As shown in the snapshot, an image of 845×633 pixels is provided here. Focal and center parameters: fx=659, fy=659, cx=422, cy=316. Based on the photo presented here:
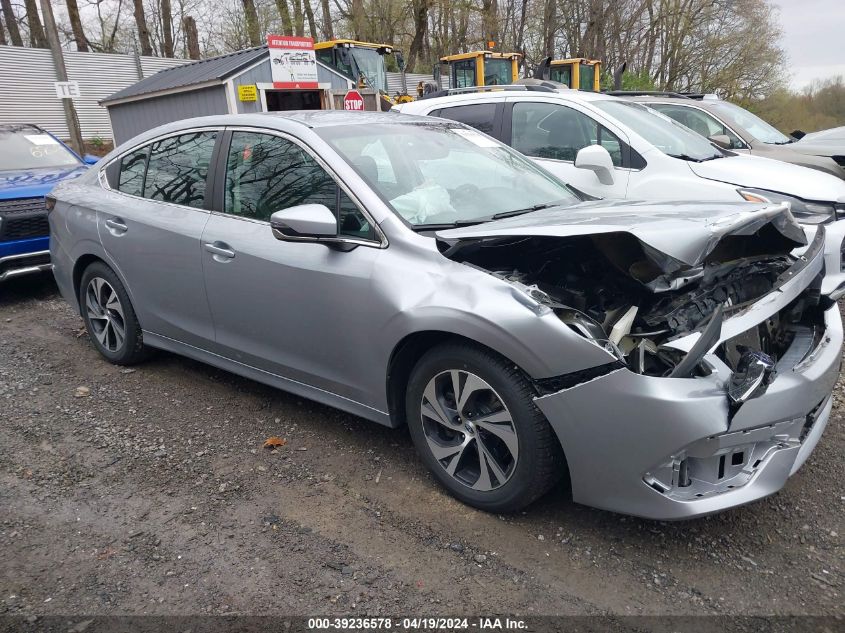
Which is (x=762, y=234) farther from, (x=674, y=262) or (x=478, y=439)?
(x=478, y=439)

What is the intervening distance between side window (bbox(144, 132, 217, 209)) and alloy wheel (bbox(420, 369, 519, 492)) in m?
1.92

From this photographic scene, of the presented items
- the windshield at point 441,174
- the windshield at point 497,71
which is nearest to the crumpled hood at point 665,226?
the windshield at point 441,174

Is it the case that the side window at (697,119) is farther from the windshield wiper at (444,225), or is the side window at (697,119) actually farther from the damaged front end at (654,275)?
the windshield wiper at (444,225)

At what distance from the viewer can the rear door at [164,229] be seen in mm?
3793

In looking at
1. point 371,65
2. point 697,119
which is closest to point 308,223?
point 697,119

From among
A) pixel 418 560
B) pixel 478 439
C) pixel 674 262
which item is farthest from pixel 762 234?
pixel 418 560

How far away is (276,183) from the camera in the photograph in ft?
11.4

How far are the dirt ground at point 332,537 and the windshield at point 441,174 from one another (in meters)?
1.28

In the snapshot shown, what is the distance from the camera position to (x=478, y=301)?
2.60 meters

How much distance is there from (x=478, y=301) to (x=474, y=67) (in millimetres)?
17627

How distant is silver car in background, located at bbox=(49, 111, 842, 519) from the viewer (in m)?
2.36

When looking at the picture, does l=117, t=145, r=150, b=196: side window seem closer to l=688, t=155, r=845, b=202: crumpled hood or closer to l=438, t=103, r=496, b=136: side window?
l=438, t=103, r=496, b=136: side window

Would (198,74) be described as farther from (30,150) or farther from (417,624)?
(417,624)

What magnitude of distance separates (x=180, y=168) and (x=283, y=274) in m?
1.28
